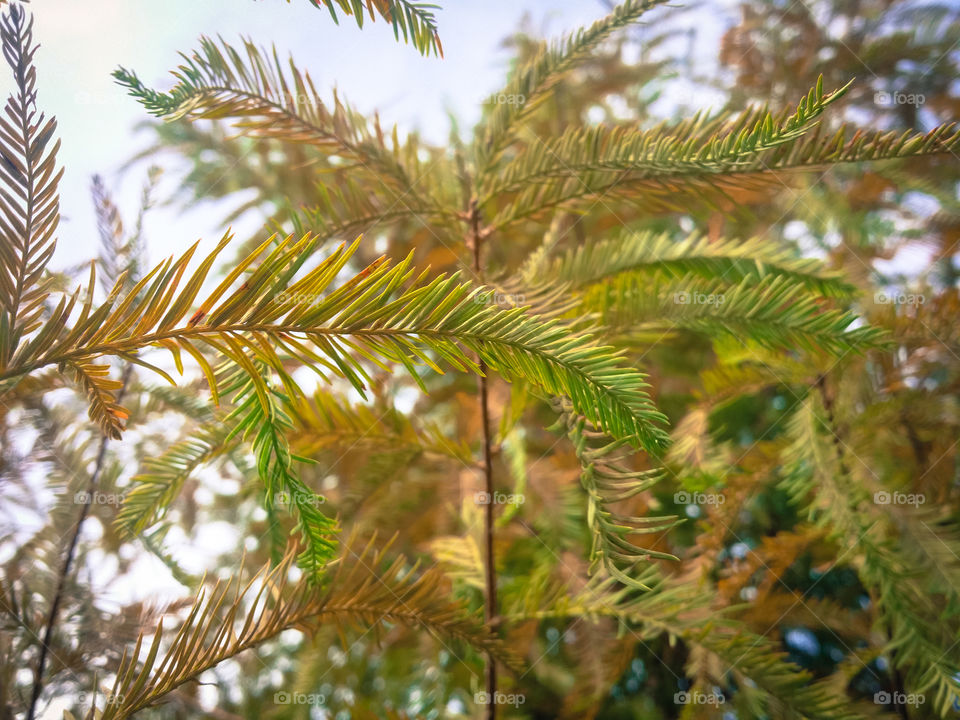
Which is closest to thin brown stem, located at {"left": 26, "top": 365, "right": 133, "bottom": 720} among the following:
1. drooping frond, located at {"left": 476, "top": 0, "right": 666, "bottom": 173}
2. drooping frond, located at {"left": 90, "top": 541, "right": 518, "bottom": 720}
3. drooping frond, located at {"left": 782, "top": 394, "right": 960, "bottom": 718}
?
drooping frond, located at {"left": 90, "top": 541, "right": 518, "bottom": 720}

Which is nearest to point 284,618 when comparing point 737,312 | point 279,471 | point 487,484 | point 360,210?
point 279,471

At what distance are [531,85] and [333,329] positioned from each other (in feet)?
1.58

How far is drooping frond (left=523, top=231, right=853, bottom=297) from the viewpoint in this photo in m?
0.71

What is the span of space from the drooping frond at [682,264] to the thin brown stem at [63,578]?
1.68ft

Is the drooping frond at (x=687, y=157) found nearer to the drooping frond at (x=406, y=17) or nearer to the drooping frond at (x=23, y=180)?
the drooping frond at (x=406, y=17)

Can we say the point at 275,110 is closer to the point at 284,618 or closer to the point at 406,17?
the point at 406,17

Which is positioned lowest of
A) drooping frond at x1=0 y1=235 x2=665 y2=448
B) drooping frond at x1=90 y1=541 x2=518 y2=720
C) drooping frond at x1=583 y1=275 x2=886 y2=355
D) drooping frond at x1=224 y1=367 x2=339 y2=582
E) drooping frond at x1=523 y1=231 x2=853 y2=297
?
drooping frond at x1=90 y1=541 x2=518 y2=720

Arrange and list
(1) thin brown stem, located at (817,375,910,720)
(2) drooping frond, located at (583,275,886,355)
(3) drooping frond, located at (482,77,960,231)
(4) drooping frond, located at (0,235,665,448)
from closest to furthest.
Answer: (4) drooping frond, located at (0,235,665,448)
(3) drooping frond, located at (482,77,960,231)
(2) drooping frond, located at (583,275,886,355)
(1) thin brown stem, located at (817,375,910,720)

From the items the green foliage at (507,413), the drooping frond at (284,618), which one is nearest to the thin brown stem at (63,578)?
the green foliage at (507,413)

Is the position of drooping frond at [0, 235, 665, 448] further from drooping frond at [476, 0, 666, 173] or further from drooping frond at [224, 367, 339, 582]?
drooping frond at [476, 0, 666, 173]

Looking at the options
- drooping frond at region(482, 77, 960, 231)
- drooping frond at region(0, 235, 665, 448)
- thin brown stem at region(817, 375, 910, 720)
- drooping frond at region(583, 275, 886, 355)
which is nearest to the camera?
drooping frond at region(0, 235, 665, 448)

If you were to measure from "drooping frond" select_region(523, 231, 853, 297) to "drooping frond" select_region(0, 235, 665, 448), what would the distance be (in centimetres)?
27

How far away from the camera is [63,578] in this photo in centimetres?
69

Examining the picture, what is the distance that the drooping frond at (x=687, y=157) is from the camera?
505 mm
